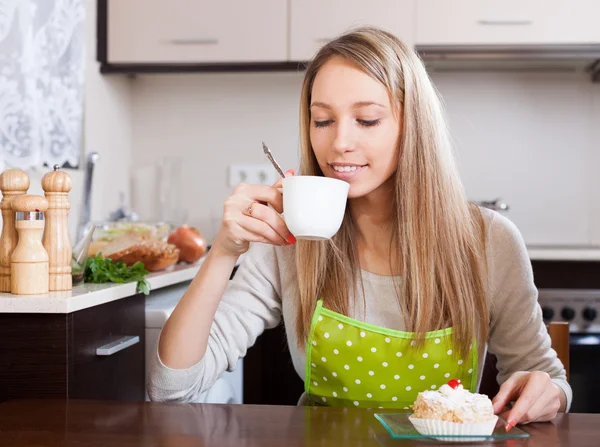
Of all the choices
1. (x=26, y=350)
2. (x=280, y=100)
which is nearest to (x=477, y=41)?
(x=280, y=100)

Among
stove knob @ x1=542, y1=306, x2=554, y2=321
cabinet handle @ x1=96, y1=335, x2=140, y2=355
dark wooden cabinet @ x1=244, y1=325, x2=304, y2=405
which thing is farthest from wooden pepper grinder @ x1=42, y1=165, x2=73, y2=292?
stove knob @ x1=542, y1=306, x2=554, y2=321

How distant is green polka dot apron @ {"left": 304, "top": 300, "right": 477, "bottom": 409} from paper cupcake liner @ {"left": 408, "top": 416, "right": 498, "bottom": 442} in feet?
1.34

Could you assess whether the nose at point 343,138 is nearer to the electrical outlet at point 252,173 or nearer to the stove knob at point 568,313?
the stove knob at point 568,313

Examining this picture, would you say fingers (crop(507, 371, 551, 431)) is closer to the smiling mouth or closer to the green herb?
the smiling mouth

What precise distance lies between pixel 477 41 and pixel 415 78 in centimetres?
141

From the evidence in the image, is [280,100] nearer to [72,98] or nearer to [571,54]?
[72,98]

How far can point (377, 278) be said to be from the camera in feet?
4.60

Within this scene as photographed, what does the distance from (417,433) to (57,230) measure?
2.71 feet

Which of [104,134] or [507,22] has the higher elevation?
[507,22]

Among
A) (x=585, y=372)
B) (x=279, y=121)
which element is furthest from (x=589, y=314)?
(x=279, y=121)

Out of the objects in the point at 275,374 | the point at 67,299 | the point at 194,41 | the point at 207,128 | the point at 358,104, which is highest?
the point at 194,41

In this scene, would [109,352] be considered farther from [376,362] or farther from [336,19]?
[336,19]

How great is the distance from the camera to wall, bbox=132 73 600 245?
290 cm

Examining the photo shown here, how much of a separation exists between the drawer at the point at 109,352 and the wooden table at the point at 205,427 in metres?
0.38
